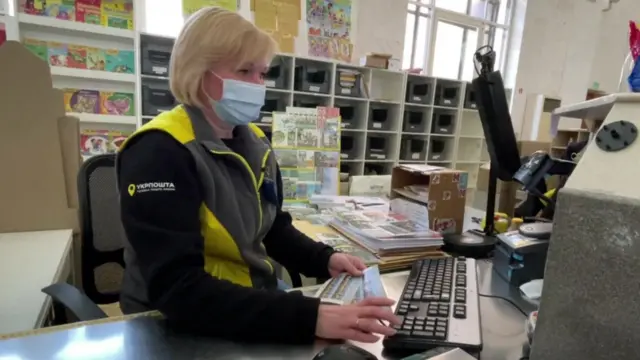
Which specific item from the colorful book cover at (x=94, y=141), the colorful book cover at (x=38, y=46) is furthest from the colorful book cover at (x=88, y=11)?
the colorful book cover at (x=94, y=141)

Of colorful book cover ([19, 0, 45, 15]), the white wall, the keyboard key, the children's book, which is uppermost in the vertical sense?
the white wall

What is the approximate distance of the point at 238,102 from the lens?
95cm

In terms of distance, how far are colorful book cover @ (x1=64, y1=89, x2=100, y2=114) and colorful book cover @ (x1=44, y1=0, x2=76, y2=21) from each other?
0.52m

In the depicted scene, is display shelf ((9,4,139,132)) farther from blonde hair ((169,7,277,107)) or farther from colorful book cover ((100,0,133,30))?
blonde hair ((169,7,277,107))

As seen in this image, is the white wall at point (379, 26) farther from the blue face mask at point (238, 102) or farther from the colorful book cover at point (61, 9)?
the blue face mask at point (238, 102)

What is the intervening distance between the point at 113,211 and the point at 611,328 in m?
1.28

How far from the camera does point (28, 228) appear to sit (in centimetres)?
152

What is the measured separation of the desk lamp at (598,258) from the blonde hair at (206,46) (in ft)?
2.35

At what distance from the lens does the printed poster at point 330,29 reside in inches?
158

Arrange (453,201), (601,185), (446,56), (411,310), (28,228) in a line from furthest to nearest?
(446,56) → (28,228) → (453,201) → (411,310) → (601,185)

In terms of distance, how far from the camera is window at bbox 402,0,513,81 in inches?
192

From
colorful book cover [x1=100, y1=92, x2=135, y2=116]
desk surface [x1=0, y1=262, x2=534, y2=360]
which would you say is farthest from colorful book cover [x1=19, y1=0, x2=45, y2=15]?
desk surface [x1=0, y1=262, x2=534, y2=360]

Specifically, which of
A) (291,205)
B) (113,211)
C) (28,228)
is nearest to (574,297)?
(113,211)

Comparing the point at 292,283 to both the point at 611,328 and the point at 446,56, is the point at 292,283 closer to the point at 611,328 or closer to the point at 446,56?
the point at 611,328
